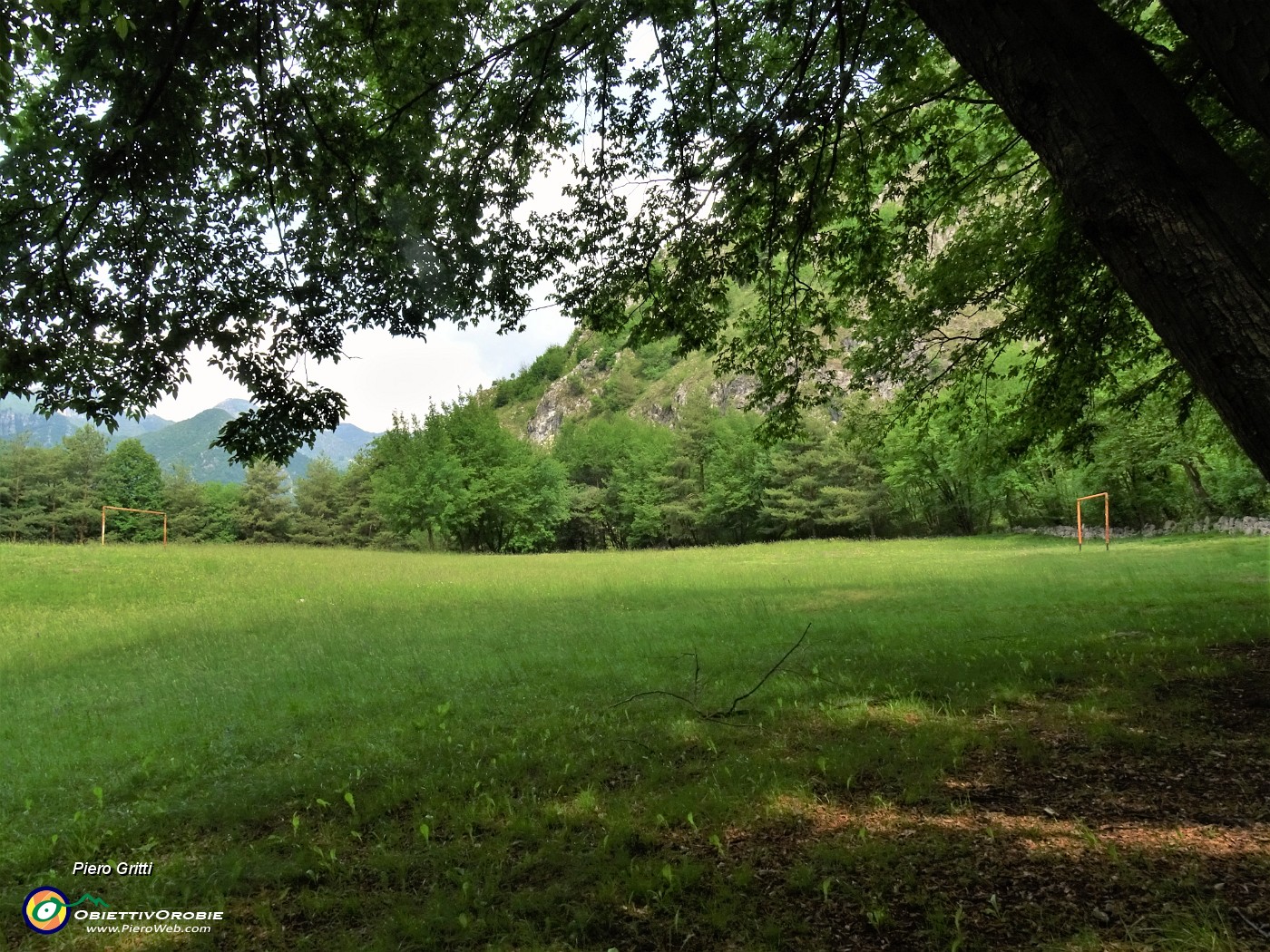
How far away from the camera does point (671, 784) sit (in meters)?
4.95

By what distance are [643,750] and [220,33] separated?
21.1 feet

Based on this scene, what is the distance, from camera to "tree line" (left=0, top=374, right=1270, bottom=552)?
41875mm

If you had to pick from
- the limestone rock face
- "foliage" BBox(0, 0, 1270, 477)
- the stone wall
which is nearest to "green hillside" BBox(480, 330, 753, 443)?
the limestone rock face

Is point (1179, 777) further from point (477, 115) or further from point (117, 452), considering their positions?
point (117, 452)

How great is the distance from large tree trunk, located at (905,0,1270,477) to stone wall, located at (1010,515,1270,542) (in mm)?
35056

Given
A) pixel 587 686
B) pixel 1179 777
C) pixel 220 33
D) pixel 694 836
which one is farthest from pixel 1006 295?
pixel 220 33

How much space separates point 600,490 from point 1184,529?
4477 centimetres

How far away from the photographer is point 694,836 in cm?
409

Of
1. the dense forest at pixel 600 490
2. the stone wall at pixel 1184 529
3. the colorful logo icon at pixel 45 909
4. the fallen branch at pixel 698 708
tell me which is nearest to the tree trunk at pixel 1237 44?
the fallen branch at pixel 698 708

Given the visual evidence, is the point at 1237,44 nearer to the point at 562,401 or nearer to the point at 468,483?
the point at 468,483

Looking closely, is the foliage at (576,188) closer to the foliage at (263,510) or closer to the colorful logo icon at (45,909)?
the colorful logo icon at (45,909)

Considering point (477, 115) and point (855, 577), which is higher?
point (477, 115)

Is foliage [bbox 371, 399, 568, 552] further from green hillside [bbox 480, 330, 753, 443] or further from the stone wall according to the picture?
green hillside [bbox 480, 330, 753, 443]

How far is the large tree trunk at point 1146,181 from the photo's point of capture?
7.14 ft
